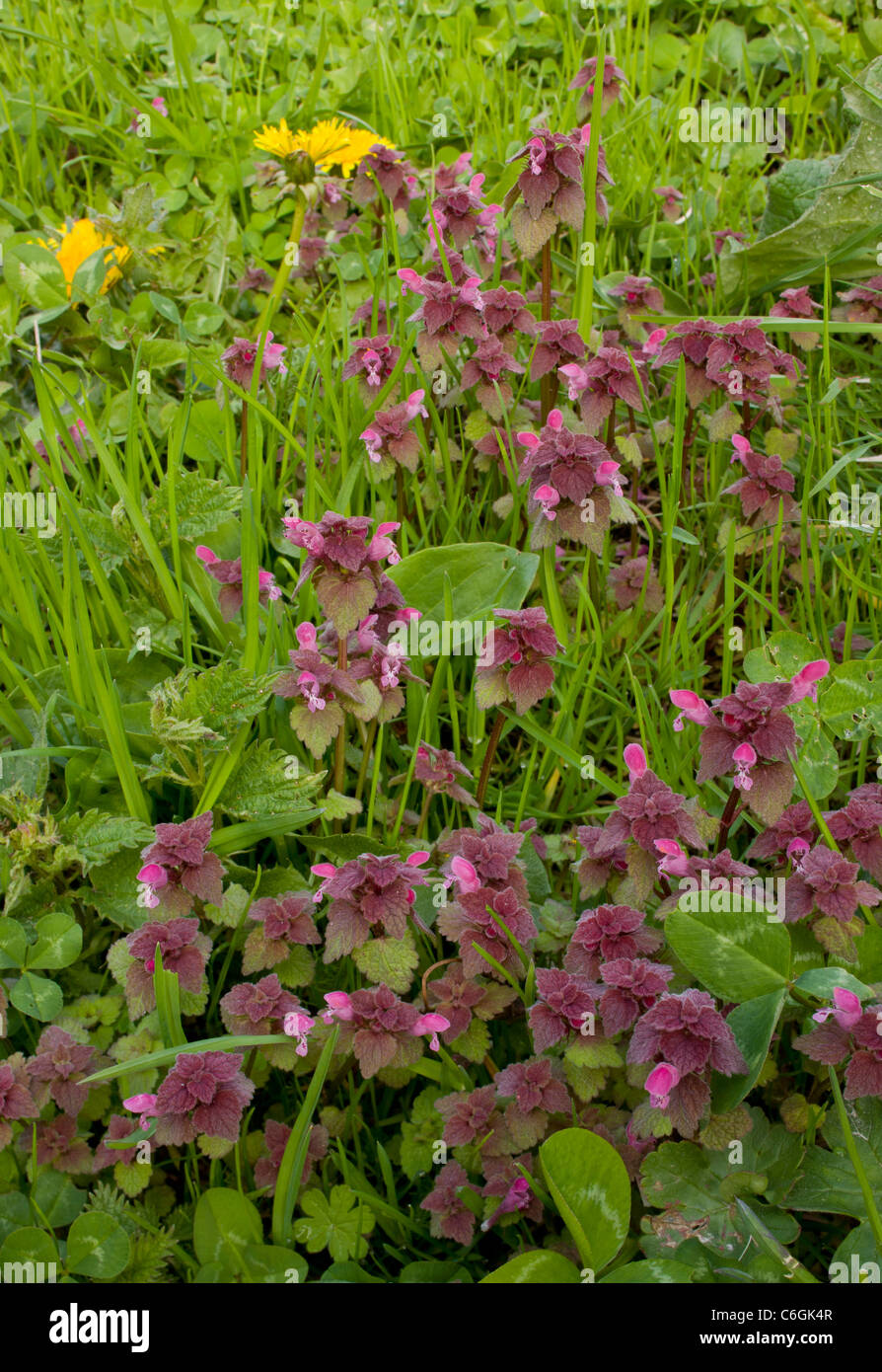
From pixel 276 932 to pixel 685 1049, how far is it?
0.63 m

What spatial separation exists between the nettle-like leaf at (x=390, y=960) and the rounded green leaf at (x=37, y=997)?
1.61ft

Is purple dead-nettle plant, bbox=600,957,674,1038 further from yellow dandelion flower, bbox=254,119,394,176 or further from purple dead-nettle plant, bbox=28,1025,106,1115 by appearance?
yellow dandelion flower, bbox=254,119,394,176

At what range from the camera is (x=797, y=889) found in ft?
5.46

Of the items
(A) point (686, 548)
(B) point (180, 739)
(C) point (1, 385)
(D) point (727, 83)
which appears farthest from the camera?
(D) point (727, 83)

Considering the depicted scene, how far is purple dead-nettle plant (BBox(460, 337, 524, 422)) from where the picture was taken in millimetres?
2422

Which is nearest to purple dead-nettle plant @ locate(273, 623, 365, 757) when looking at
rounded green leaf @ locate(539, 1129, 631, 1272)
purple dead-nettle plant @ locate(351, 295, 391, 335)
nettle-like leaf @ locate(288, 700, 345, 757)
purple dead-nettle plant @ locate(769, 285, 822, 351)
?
nettle-like leaf @ locate(288, 700, 345, 757)

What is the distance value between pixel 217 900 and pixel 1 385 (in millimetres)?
1889

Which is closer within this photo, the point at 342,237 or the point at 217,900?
the point at 217,900

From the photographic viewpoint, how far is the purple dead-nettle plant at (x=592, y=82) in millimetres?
2785

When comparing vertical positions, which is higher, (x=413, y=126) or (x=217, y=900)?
(x=413, y=126)

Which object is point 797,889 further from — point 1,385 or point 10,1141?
point 1,385

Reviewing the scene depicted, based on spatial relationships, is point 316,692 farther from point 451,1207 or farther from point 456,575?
point 451,1207

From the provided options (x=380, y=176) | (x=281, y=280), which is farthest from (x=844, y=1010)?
(x=380, y=176)

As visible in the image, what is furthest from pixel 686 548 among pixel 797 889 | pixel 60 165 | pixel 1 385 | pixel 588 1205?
pixel 60 165
